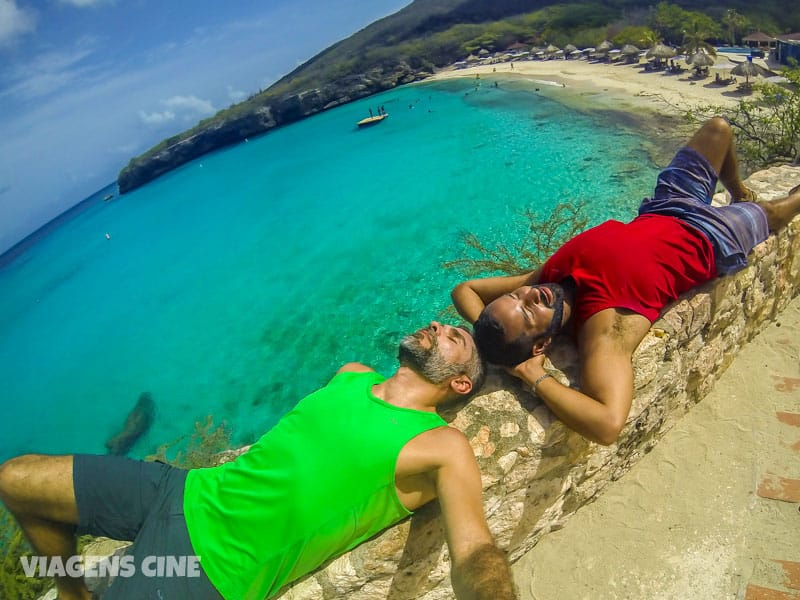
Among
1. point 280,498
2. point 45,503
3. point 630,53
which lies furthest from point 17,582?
A: point 630,53

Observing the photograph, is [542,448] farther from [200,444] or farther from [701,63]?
[701,63]

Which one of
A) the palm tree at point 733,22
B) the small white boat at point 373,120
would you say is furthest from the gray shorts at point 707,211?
the small white boat at point 373,120

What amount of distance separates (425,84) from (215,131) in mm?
31257

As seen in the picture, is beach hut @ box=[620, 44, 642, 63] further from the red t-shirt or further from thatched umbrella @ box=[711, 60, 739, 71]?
the red t-shirt

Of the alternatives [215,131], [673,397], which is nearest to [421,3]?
[215,131]

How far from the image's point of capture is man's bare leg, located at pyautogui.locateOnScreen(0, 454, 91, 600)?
207cm

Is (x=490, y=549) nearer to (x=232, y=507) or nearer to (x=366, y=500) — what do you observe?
(x=366, y=500)

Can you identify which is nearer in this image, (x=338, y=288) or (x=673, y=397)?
(x=673, y=397)

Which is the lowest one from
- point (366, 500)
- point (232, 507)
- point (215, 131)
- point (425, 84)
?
point (366, 500)

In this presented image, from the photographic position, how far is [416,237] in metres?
15.0

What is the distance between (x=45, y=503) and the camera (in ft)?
6.89

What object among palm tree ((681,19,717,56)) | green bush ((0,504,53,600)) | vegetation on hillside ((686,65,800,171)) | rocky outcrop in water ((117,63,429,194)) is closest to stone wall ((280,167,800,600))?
green bush ((0,504,53,600))

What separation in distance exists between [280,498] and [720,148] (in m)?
4.05

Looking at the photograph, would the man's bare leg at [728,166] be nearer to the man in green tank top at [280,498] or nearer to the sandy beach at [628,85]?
the man in green tank top at [280,498]
